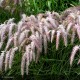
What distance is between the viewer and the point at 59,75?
251 centimetres

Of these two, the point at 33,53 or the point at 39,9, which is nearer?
Answer: the point at 33,53

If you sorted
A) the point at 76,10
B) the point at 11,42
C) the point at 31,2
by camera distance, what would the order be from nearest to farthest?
the point at 11,42 → the point at 76,10 → the point at 31,2

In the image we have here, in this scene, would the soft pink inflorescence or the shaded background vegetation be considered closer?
the soft pink inflorescence

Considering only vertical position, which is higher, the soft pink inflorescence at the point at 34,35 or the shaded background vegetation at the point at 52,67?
the soft pink inflorescence at the point at 34,35

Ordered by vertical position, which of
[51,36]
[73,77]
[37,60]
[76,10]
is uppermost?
[76,10]

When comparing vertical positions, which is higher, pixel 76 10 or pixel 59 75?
pixel 76 10

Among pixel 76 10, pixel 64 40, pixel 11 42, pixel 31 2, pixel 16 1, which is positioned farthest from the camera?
pixel 31 2

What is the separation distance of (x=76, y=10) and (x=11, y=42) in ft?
2.13

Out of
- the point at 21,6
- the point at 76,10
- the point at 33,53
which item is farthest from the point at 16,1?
the point at 33,53

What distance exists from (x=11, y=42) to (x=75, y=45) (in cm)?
49

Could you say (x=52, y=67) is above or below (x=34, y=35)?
below

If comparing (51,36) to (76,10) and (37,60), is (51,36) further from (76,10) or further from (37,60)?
(76,10)

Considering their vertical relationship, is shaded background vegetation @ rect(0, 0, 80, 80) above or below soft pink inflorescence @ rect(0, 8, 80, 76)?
below

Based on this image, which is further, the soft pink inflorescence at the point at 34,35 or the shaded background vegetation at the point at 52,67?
the shaded background vegetation at the point at 52,67
